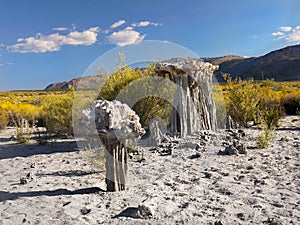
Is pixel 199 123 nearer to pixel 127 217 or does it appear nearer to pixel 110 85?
pixel 110 85

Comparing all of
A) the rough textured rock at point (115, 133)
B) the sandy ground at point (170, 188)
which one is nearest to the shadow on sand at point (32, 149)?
the sandy ground at point (170, 188)

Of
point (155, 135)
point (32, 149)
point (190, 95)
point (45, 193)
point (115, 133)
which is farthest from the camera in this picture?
point (32, 149)

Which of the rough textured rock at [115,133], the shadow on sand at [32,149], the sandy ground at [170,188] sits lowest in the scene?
the sandy ground at [170,188]

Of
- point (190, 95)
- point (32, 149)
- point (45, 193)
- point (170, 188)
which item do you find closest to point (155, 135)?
point (190, 95)

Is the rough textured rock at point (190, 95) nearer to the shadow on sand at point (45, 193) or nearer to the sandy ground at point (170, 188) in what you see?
the sandy ground at point (170, 188)

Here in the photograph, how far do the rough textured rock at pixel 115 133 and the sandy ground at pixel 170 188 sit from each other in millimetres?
263

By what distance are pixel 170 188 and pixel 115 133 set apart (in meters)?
1.16

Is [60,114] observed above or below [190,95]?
below

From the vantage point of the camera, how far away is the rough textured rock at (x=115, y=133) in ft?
13.2

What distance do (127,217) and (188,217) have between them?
677 mm

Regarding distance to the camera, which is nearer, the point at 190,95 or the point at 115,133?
the point at 115,133

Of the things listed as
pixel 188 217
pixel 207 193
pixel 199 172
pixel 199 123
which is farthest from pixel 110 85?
pixel 188 217

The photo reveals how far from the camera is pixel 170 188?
14.3 feet

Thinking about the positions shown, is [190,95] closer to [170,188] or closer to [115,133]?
[170,188]
